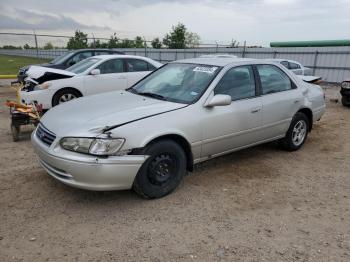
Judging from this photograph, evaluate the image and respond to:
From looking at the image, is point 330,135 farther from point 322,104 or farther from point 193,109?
point 193,109

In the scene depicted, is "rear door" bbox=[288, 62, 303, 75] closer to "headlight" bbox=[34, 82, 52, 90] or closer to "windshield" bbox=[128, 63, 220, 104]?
"headlight" bbox=[34, 82, 52, 90]

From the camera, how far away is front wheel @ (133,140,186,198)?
3771 millimetres

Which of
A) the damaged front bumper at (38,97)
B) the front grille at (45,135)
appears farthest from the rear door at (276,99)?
the damaged front bumper at (38,97)

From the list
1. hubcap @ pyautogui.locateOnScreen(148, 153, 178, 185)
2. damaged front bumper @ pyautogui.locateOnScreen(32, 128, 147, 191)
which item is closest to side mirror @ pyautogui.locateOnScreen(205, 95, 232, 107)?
hubcap @ pyautogui.locateOnScreen(148, 153, 178, 185)

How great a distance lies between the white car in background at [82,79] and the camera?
7777 mm

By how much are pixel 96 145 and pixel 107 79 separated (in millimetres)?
5330

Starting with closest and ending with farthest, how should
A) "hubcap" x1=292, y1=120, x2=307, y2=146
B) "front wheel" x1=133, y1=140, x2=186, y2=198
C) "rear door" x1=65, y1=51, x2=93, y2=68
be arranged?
"front wheel" x1=133, y1=140, x2=186, y2=198, "hubcap" x1=292, y1=120, x2=307, y2=146, "rear door" x1=65, y1=51, x2=93, y2=68

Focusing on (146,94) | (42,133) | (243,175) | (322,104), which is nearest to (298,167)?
(243,175)

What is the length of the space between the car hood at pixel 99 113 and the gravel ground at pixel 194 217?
0.86m

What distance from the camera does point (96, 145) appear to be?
350 centimetres

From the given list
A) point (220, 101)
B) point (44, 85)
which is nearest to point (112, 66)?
point (44, 85)

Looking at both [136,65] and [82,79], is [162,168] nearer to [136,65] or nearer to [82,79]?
[82,79]

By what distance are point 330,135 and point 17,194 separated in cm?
601

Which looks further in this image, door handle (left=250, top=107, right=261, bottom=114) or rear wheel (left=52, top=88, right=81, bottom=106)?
rear wheel (left=52, top=88, right=81, bottom=106)
